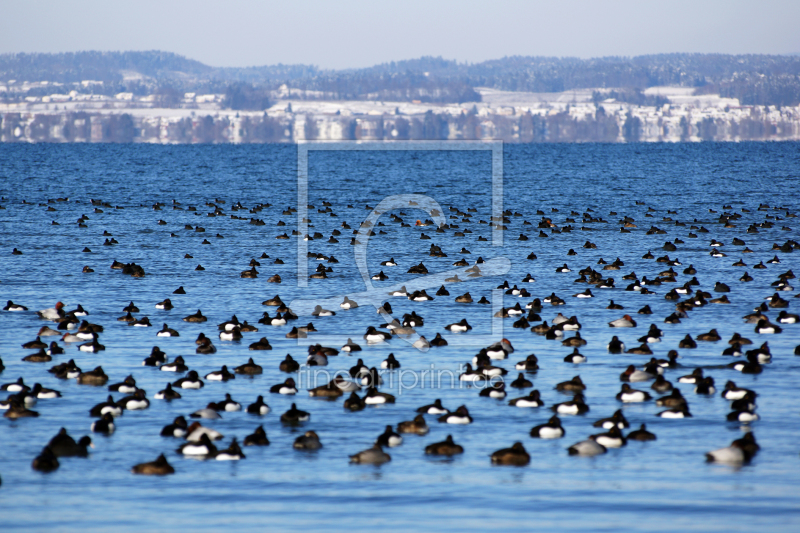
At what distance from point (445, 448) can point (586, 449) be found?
344 centimetres

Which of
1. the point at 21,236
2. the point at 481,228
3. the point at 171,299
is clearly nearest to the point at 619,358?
the point at 171,299

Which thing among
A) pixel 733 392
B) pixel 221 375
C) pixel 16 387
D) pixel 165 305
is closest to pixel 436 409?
pixel 221 375

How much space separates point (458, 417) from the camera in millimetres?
26109

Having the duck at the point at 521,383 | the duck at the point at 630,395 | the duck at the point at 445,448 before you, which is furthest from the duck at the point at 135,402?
the duck at the point at 630,395

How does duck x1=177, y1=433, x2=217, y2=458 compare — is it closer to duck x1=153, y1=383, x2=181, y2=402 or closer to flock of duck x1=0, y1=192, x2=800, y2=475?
flock of duck x1=0, y1=192, x2=800, y2=475

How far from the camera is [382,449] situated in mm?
23703

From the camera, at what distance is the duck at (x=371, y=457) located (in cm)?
2303

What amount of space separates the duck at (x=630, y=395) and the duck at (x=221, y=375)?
1181 centimetres

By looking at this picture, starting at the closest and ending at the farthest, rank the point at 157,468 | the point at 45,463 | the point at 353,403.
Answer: the point at 157,468, the point at 45,463, the point at 353,403

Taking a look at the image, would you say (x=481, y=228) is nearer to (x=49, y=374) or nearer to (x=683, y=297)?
(x=683, y=297)

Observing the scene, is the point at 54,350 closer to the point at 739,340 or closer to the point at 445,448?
the point at 445,448

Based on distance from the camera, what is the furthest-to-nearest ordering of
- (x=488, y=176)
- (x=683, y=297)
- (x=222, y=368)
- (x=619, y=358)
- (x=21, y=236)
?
(x=488, y=176), (x=21, y=236), (x=683, y=297), (x=619, y=358), (x=222, y=368)

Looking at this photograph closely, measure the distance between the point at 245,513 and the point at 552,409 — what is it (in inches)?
399

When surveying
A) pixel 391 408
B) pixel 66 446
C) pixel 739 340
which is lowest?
pixel 391 408
